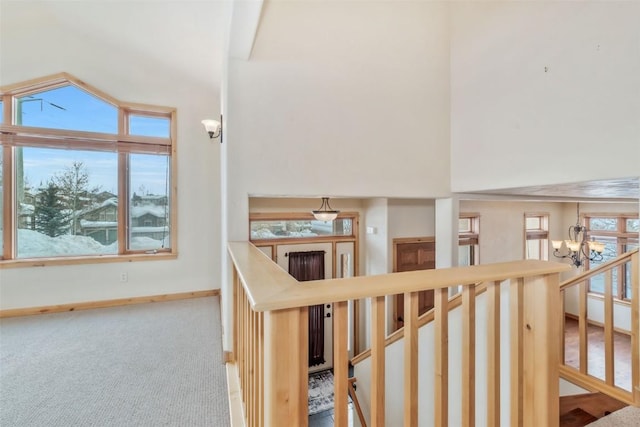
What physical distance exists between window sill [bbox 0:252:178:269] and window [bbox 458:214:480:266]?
494 cm

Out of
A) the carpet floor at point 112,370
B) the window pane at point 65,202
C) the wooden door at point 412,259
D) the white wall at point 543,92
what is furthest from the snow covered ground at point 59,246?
the white wall at point 543,92

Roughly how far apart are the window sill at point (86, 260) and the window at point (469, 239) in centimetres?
494

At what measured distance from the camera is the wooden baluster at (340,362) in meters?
0.79

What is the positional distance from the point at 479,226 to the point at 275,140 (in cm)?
464

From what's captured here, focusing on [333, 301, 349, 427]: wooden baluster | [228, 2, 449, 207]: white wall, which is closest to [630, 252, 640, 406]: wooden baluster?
[228, 2, 449, 207]: white wall

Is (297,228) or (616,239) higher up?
(297,228)

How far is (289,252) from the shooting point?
164 inches

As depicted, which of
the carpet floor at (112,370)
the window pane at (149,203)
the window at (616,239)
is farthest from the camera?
the window at (616,239)

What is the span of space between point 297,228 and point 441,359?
3461 millimetres

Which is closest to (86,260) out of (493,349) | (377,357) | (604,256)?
(377,357)

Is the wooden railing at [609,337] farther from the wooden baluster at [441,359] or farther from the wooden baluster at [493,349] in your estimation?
the wooden baluster at [441,359]

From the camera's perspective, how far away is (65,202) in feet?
11.5

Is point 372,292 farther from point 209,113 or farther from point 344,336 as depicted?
point 209,113

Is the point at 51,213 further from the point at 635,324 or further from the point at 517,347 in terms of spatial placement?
the point at 635,324
